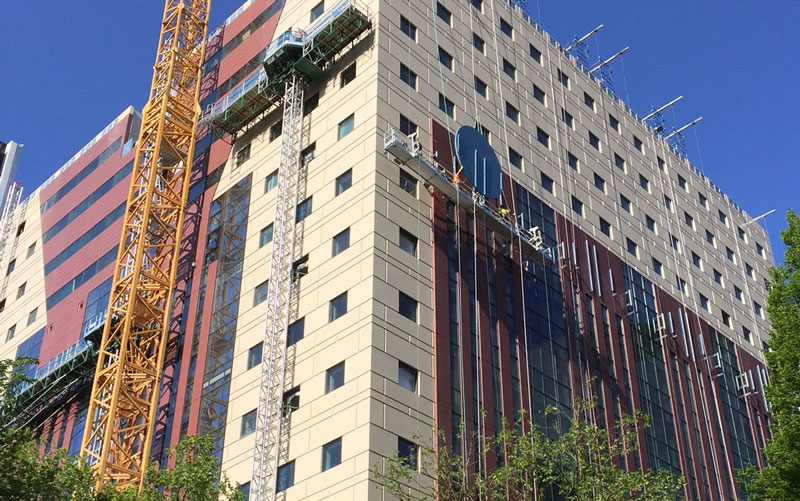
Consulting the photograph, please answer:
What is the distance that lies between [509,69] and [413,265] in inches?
1032

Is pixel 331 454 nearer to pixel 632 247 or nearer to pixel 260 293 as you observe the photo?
pixel 260 293

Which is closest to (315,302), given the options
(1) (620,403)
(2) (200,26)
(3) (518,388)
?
(3) (518,388)

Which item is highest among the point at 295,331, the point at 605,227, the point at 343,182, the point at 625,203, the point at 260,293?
the point at 625,203

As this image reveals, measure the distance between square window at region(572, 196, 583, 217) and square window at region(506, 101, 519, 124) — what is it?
24.4 feet

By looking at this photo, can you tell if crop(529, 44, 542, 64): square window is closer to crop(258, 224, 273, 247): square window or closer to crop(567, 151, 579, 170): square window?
crop(567, 151, 579, 170): square window

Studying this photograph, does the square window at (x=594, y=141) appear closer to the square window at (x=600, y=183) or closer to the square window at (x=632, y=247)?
the square window at (x=600, y=183)

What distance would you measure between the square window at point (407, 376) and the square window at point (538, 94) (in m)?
32.7

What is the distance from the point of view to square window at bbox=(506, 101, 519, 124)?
240 feet

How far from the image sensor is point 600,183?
8025 centimetres

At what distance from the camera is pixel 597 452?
141 feet

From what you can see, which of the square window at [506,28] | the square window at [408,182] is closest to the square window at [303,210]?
the square window at [408,182]

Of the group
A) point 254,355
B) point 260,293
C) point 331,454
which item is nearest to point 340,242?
point 260,293

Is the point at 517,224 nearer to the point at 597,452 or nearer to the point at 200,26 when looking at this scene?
the point at 597,452

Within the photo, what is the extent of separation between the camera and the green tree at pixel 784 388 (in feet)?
126
